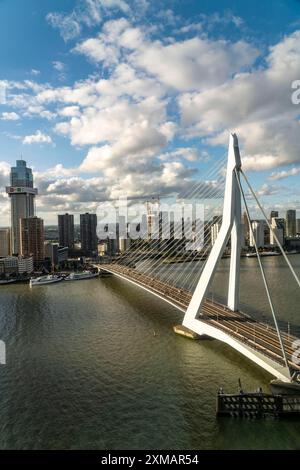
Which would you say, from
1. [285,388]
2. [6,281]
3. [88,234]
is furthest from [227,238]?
[88,234]

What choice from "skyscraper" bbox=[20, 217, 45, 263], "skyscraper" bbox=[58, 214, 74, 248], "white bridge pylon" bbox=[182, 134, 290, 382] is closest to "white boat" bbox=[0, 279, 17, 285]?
"skyscraper" bbox=[20, 217, 45, 263]

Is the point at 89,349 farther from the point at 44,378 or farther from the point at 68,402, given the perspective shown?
the point at 68,402

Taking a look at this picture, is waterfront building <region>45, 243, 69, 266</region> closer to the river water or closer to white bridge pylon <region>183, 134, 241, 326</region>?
the river water

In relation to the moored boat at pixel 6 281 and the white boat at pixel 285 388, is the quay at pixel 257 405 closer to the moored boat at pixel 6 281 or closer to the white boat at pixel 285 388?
the white boat at pixel 285 388

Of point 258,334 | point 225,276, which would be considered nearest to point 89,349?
point 258,334

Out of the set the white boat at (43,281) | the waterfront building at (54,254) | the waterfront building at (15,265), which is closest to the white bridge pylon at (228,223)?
the white boat at (43,281)

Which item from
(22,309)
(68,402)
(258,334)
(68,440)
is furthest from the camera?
(22,309)
